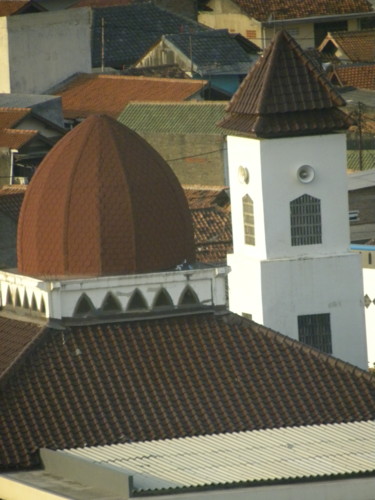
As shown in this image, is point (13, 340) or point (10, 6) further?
point (10, 6)

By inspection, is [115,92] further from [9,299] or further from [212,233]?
[9,299]

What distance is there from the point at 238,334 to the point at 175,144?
3983cm


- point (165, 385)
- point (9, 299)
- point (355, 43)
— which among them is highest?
point (355, 43)

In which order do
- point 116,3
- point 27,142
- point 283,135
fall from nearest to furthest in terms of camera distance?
1. point 283,135
2. point 27,142
3. point 116,3

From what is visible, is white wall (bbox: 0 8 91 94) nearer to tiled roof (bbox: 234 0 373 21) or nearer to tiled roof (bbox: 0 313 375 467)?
tiled roof (bbox: 234 0 373 21)

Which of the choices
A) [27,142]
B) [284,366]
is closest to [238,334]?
[284,366]

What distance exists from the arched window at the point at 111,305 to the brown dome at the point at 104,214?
0.77 m

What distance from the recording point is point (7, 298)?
38.2 meters

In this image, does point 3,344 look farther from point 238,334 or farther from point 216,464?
point 216,464

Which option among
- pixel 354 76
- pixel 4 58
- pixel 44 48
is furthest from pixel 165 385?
pixel 354 76

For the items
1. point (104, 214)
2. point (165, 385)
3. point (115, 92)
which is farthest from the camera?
point (115, 92)

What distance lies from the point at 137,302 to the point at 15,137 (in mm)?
40094

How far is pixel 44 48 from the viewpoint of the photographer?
9188cm

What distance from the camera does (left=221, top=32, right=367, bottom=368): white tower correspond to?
49.8 m
